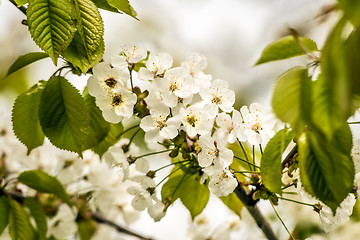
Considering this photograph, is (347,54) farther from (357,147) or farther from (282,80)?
(357,147)

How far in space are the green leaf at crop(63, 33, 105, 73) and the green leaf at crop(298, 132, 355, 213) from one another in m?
0.39

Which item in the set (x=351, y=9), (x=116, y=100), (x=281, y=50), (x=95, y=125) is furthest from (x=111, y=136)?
(x=351, y=9)

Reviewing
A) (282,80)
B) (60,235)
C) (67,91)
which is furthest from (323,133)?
(60,235)

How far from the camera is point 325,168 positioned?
0.63 meters

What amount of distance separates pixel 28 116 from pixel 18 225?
0.96 ft

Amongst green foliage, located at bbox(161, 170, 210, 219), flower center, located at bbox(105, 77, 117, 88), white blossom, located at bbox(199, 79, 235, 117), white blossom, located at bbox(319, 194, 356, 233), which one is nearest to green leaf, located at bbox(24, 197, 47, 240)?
green foliage, located at bbox(161, 170, 210, 219)

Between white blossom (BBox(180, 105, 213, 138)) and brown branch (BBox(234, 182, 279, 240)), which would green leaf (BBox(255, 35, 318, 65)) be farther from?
brown branch (BBox(234, 182, 279, 240))

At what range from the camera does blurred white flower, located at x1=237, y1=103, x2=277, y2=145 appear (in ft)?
2.93

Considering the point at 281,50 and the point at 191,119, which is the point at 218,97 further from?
the point at 281,50

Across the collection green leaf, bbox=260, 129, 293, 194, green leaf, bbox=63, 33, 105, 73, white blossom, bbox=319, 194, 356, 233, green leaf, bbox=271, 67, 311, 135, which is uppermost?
green leaf, bbox=63, 33, 105, 73

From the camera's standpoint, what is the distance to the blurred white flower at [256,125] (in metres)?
0.89

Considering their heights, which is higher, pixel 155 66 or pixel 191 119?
pixel 155 66

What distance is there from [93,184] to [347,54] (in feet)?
4.04

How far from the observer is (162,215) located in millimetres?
960
